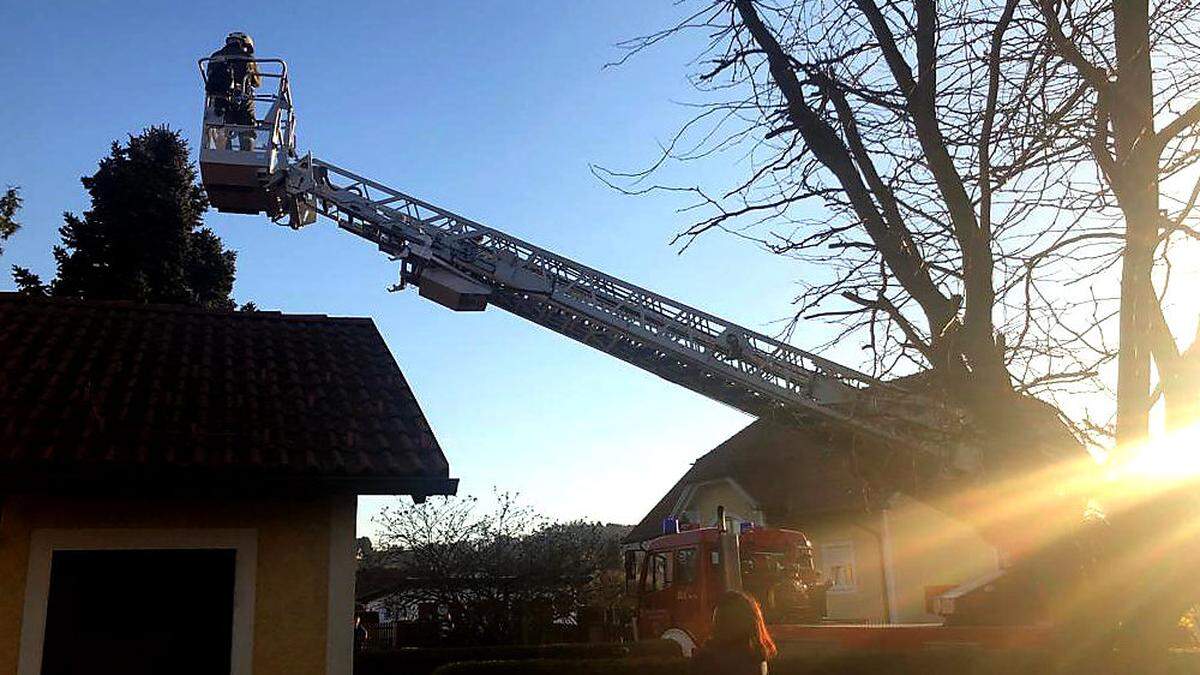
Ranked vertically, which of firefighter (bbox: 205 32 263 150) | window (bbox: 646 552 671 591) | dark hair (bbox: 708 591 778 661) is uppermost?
firefighter (bbox: 205 32 263 150)

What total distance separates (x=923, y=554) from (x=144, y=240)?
2098 cm

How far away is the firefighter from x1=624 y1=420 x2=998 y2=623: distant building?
11.2 m

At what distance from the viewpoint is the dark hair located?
5.91 m

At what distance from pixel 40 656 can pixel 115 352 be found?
3.09m

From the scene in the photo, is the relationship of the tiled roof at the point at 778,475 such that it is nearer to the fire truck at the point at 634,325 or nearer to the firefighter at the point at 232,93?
the fire truck at the point at 634,325

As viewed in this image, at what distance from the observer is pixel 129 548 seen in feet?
23.7

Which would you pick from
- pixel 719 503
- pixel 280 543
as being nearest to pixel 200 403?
pixel 280 543

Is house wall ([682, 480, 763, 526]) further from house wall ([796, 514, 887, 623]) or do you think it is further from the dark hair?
the dark hair

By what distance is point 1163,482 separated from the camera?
4.90m

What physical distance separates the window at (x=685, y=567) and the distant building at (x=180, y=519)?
7.09 meters

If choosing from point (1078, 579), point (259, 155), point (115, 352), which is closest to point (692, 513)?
point (259, 155)

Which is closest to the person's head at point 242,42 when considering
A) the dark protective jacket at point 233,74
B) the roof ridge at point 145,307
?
the dark protective jacket at point 233,74

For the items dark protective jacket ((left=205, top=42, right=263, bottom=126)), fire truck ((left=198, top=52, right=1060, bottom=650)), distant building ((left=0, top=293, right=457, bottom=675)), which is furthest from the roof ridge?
dark protective jacket ((left=205, top=42, right=263, bottom=126))

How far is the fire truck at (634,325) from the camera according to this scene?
13.9 meters
